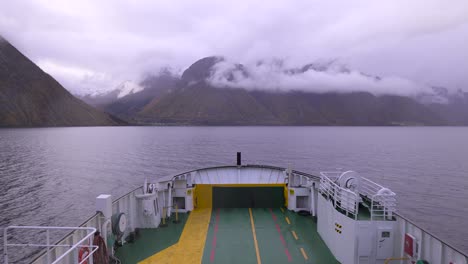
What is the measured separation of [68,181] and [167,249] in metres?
33.2

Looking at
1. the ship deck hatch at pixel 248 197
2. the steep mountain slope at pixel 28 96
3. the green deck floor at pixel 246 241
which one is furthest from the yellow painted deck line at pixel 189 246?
the steep mountain slope at pixel 28 96

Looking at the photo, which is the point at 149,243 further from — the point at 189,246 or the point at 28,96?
the point at 28,96

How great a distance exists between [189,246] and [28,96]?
19621 centimetres

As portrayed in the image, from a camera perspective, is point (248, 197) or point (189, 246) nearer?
point (189, 246)

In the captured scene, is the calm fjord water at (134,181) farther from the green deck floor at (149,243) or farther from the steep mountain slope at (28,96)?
the steep mountain slope at (28,96)

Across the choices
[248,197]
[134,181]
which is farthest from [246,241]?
[134,181]

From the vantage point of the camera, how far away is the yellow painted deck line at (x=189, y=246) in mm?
8633

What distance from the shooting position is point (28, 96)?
16712 cm

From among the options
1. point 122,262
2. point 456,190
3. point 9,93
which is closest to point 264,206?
point 122,262

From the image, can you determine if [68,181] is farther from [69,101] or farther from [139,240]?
[69,101]

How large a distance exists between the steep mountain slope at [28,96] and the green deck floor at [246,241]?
610 ft

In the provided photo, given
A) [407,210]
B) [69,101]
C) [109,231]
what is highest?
[69,101]

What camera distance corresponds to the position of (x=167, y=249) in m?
9.30

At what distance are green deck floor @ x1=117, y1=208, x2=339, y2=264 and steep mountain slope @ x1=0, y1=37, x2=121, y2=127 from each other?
18582 cm
